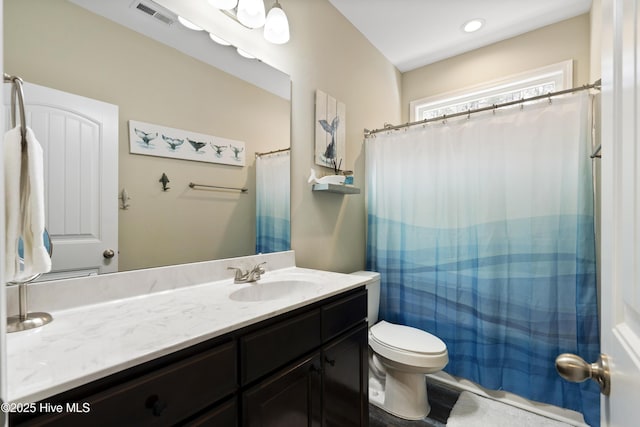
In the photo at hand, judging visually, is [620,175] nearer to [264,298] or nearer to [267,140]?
[264,298]

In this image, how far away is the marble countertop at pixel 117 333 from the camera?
0.56 m

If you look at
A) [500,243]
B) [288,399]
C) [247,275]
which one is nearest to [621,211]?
[288,399]

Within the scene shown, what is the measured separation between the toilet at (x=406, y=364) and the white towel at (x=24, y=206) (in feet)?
4.48

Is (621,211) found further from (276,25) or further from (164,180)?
(276,25)

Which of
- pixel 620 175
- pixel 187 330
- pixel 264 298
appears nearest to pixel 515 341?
pixel 264 298

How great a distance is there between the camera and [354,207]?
2301 mm

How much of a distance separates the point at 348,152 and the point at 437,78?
131cm

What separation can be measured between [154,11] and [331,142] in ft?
3.86

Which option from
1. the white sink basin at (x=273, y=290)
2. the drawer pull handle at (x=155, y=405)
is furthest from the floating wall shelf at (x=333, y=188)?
the drawer pull handle at (x=155, y=405)

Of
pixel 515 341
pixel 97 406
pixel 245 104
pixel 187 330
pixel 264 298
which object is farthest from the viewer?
pixel 515 341

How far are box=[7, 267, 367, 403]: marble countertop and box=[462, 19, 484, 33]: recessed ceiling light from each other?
7.62ft

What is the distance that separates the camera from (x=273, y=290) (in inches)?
54.7

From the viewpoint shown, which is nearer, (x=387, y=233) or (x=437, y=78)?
(x=387, y=233)

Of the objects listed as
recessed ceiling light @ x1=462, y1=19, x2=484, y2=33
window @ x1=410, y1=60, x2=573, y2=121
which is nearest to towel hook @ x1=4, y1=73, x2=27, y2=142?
recessed ceiling light @ x1=462, y1=19, x2=484, y2=33
